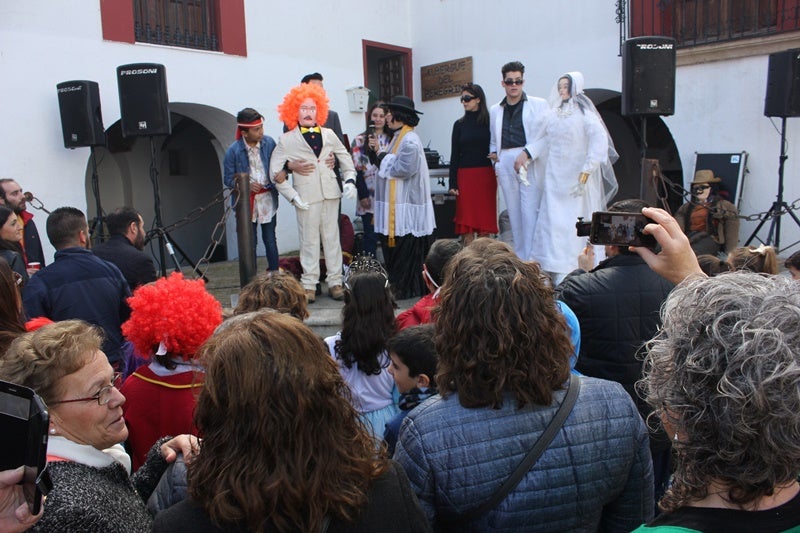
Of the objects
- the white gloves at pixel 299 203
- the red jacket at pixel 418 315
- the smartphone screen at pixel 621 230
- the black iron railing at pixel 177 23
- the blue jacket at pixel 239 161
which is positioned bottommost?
the red jacket at pixel 418 315

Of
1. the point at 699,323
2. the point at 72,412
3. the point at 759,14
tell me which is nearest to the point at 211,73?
the point at 759,14

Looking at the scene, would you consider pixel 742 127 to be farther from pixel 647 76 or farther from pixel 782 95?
pixel 647 76

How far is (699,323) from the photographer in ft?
3.71

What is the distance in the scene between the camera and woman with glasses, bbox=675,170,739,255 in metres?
8.24

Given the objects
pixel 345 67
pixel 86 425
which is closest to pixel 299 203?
pixel 86 425

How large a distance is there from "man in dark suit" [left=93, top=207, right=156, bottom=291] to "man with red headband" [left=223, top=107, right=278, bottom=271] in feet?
7.23

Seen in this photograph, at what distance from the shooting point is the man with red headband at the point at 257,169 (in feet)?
21.7

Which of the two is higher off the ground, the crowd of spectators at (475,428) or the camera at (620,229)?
the camera at (620,229)

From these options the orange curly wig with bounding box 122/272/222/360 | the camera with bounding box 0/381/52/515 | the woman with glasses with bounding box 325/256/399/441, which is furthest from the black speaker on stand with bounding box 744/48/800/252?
the camera with bounding box 0/381/52/515

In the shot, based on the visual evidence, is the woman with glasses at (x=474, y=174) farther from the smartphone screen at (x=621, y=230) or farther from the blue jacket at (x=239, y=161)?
the smartphone screen at (x=621, y=230)

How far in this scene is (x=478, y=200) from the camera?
23.1 ft

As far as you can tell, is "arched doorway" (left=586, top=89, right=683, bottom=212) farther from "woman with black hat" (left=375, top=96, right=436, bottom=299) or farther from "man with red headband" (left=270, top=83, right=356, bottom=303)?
"man with red headband" (left=270, top=83, right=356, bottom=303)

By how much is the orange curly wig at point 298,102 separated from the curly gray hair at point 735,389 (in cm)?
582

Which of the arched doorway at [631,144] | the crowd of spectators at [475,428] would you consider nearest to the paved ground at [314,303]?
the crowd of spectators at [475,428]
